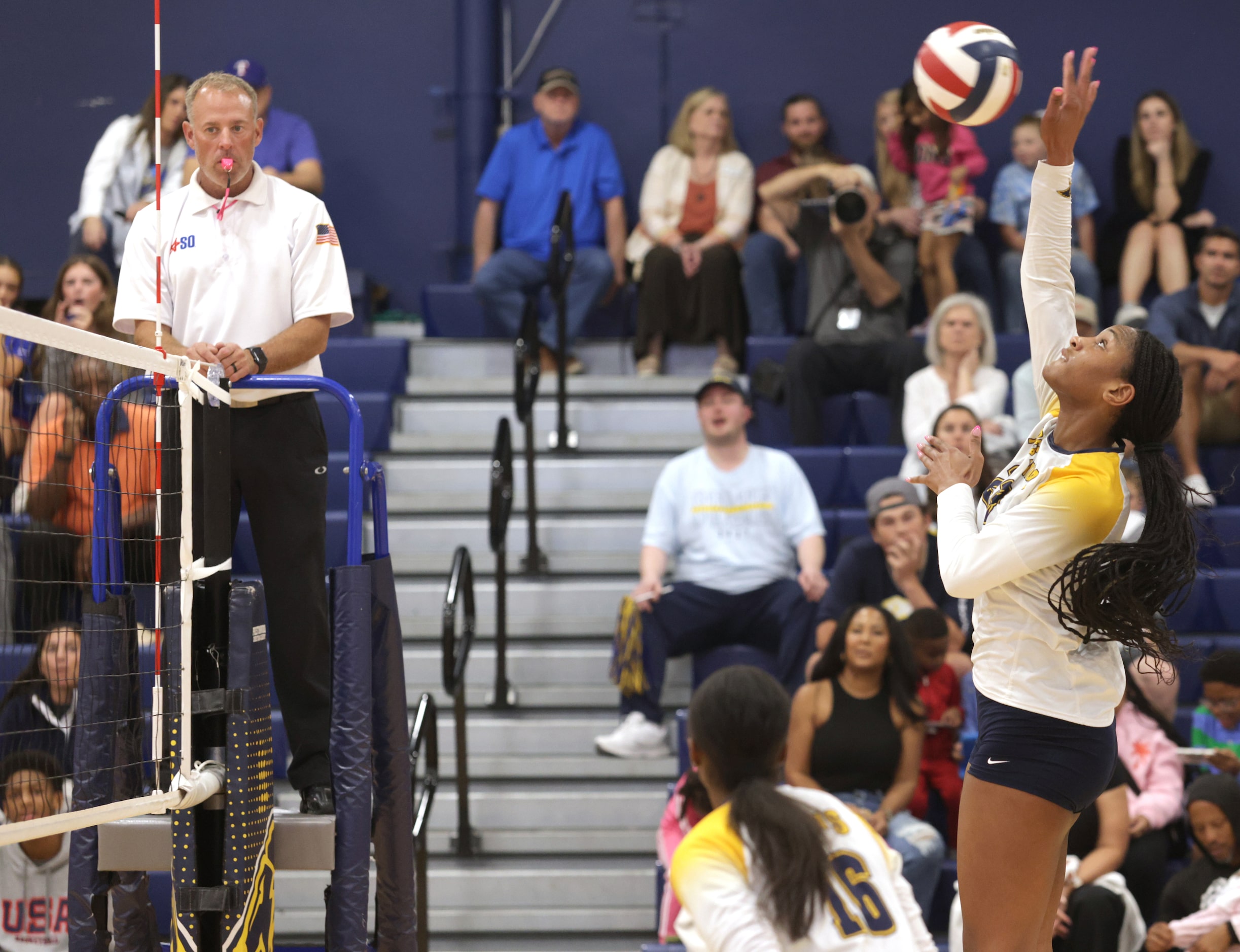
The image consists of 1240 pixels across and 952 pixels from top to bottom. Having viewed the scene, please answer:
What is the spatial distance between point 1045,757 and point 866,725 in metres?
2.58

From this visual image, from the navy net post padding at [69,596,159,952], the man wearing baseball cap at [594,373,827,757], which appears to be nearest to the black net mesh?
the navy net post padding at [69,596,159,952]

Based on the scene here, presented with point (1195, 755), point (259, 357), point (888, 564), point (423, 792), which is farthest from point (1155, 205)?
point (259, 357)

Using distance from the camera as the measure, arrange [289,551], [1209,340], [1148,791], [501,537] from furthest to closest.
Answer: [1209,340]
[501,537]
[1148,791]
[289,551]

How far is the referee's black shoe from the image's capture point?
3.39 m

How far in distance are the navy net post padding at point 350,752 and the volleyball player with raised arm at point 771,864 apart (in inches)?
33.9

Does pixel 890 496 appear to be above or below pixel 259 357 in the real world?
below

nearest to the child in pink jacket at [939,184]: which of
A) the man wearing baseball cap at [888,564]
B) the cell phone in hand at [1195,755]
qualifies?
the man wearing baseball cap at [888,564]

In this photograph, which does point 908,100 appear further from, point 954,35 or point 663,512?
point 954,35

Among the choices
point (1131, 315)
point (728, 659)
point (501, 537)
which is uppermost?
point (1131, 315)

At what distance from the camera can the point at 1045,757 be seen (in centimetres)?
282

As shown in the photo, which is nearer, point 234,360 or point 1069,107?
point 1069,107

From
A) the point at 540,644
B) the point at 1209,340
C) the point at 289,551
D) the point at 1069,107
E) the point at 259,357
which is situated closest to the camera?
the point at 1069,107

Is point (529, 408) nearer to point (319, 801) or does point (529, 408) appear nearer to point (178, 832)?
point (319, 801)

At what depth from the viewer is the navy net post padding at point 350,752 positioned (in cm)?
325
